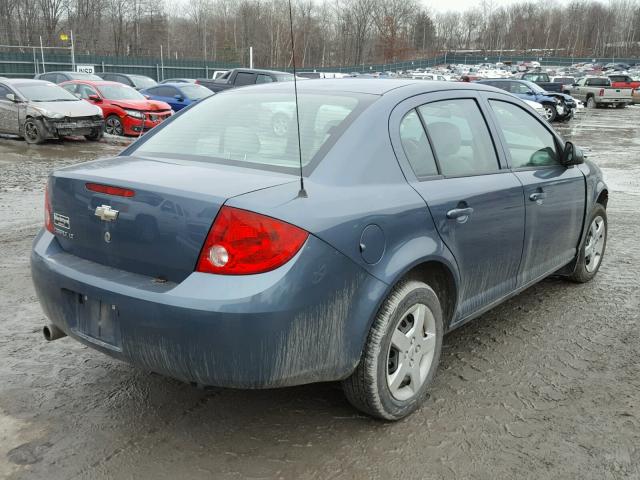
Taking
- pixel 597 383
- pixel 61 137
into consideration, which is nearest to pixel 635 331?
pixel 597 383

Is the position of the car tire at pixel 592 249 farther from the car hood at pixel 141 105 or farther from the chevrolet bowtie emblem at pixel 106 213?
the car hood at pixel 141 105

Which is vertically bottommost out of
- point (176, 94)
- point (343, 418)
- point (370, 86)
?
point (343, 418)

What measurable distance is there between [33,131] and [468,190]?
44.0ft

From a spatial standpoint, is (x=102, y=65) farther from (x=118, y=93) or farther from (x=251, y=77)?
(x=118, y=93)

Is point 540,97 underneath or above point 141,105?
above

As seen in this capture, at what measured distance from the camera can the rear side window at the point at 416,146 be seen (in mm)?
3113

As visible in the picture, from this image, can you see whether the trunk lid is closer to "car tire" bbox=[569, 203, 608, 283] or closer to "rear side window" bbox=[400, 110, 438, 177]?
"rear side window" bbox=[400, 110, 438, 177]

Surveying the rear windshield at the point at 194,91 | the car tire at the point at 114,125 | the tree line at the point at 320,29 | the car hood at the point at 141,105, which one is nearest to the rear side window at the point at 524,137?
the car hood at the point at 141,105

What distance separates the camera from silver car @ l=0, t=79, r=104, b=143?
14.1m

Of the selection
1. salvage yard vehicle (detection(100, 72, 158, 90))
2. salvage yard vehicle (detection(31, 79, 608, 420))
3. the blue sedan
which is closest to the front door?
the blue sedan

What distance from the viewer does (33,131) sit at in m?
14.3

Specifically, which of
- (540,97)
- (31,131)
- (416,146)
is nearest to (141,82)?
(31,131)

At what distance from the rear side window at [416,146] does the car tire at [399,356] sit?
0.60 meters

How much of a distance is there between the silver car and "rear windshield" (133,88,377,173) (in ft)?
38.9
